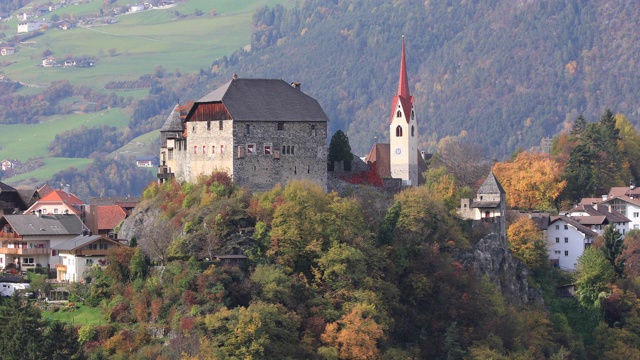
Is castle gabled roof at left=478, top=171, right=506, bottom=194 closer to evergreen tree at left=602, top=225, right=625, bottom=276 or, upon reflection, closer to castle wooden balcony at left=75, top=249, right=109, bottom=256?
evergreen tree at left=602, top=225, right=625, bottom=276

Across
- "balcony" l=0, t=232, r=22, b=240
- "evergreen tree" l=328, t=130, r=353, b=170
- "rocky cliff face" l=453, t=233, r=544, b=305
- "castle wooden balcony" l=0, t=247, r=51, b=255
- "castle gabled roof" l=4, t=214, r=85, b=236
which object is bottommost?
"rocky cliff face" l=453, t=233, r=544, b=305

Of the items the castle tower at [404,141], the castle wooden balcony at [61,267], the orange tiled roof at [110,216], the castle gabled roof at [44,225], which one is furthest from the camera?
the castle tower at [404,141]

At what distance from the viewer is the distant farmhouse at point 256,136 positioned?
85.1m

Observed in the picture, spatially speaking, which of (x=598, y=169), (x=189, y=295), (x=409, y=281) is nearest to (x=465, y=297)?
(x=409, y=281)

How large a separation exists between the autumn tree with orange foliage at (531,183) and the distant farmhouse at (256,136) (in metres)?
24.5

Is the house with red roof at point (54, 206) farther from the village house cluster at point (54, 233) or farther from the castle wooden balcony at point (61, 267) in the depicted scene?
the castle wooden balcony at point (61, 267)

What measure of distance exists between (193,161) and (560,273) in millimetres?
25959

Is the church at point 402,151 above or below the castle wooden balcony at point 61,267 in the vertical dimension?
above

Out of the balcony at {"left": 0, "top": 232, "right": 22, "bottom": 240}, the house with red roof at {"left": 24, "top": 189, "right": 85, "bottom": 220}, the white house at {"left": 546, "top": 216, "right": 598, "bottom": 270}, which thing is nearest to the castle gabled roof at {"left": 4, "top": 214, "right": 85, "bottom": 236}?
the balcony at {"left": 0, "top": 232, "right": 22, "bottom": 240}

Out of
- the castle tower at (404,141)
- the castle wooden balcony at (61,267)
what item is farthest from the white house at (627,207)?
the castle wooden balcony at (61,267)

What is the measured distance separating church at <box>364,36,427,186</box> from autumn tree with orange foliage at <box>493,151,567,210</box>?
576 cm

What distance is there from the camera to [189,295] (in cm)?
7488

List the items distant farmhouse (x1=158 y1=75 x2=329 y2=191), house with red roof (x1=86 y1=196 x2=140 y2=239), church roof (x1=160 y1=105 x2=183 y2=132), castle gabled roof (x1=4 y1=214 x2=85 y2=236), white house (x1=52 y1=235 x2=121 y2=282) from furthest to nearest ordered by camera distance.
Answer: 1. house with red roof (x1=86 y1=196 x2=140 y2=239)
2. church roof (x1=160 y1=105 x2=183 y2=132)
3. castle gabled roof (x1=4 y1=214 x2=85 y2=236)
4. distant farmhouse (x1=158 y1=75 x2=329 y2=191)
5. white house (x1=52 y1=235 x2=121 y2=282)

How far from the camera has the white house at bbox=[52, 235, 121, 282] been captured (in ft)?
271
